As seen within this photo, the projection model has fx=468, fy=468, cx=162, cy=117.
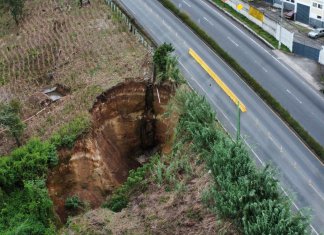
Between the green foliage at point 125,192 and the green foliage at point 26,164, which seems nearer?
the green foliage at point 26,164

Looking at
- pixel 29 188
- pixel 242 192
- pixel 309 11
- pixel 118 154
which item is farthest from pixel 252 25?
pixel 29 188

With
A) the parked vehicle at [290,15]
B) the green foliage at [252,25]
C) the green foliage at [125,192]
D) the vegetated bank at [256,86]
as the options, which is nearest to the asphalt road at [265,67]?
the vegetated bank at [256,86]

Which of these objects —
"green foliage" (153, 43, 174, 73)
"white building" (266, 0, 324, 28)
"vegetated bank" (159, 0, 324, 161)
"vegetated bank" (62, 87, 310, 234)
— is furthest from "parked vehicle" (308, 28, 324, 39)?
"vegetated bank" (62, 87, 310, 234)

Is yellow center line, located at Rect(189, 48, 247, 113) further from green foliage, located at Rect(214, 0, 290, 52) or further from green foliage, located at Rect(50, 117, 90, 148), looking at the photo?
green foliage, located at Rect(50, 117, 90, 148)

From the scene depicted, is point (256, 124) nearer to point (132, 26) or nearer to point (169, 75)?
point (169, 75)

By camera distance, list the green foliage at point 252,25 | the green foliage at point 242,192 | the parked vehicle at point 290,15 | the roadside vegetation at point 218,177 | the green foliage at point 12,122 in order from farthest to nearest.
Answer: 1. the parked vehicle at point 290,15
2. the green foliage at point 252,25
3. the green foliage at point 12,122
4. the roadside vegetation at point 218,177
5. the green foliage at point 242,192

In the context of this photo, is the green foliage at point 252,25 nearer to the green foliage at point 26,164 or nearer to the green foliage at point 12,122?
the green foliage at point 12,122

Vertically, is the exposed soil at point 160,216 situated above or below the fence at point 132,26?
below

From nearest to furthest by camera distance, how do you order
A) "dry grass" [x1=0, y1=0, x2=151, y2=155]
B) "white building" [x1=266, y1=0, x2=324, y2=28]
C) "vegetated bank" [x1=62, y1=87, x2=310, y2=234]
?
"vegetated bank" [x1=62, y1=87, x2=310, y2=234], "dry grass" [x1=0, y1=0, x2=151, y2=155], "white building" [x1=266, y1=0, x2=324, y2=28]
